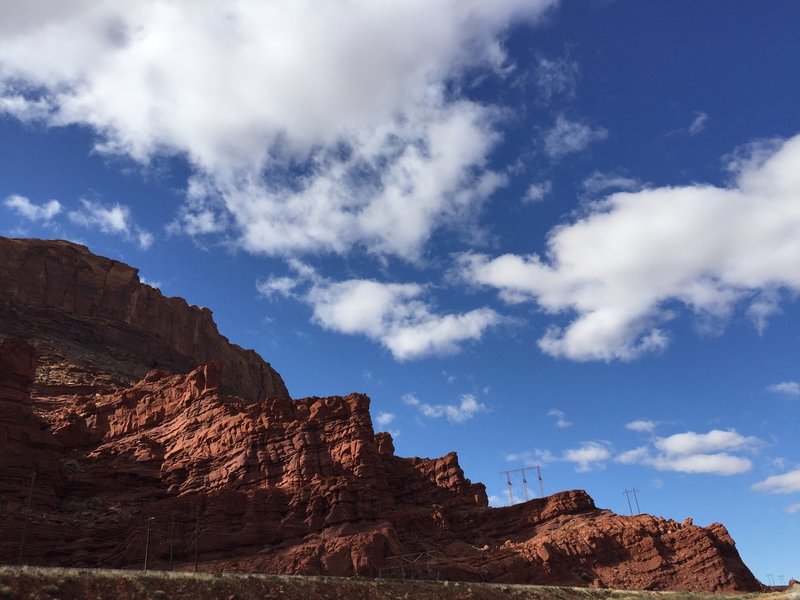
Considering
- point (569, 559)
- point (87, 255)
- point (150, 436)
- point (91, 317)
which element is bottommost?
point (569, 559)

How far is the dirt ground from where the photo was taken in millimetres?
30469

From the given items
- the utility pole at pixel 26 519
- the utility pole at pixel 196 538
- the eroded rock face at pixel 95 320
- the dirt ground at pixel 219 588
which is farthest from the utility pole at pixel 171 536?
the eroded rock face at pixel 95 320

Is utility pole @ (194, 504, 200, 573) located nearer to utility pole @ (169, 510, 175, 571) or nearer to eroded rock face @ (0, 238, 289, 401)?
utility pole @ (169, 510, 175, 571)

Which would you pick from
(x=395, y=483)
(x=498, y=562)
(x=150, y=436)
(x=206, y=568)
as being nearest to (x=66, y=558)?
(x=206, y=568)

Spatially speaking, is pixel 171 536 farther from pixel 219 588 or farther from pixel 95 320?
pixel 95 320

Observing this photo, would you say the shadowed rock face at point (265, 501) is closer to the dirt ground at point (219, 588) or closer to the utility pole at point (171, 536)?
the utility pole at point (171, 536)

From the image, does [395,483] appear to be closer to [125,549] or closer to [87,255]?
[125,549]

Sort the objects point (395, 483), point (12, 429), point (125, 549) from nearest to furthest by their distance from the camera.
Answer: point (125, 549) → point (12, 429) → point (395, 483)

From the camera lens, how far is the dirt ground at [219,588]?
30.5 m

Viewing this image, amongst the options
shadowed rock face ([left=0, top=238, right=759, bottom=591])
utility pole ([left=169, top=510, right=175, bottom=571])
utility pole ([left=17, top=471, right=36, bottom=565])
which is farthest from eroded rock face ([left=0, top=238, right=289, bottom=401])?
utility pole ([left=169, top=510, right=175, bottom=571])

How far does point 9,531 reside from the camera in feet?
161

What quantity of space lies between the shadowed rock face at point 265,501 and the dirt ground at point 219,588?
9.38m

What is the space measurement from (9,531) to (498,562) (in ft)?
141

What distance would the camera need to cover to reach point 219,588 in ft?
118
